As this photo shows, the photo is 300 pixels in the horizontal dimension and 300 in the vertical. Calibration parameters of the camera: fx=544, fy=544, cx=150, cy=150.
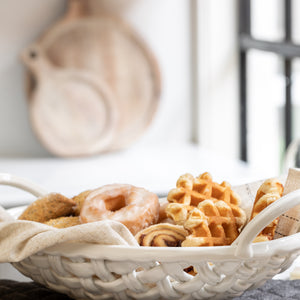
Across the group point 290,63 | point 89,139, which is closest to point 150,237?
point 290,63

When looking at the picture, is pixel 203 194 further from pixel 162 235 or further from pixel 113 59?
pixel 113 59

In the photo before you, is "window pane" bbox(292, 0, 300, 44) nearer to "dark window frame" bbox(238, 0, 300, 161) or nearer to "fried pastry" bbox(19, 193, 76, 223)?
"dark window frame" bbox(238, 0, 300, 161)

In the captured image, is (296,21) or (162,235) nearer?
(162,235)

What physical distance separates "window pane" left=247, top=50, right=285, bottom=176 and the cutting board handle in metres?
0.78

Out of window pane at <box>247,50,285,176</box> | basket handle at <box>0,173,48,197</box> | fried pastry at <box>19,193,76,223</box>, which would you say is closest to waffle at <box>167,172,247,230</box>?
fried pastry at <box>19,193,76,223</box>

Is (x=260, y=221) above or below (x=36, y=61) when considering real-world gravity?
below

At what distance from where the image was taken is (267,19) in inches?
77.1

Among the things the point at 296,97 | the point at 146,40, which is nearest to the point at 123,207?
the point at 296,97

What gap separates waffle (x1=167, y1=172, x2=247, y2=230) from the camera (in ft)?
1.73

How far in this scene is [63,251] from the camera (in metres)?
0.46

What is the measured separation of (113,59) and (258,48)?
534mm

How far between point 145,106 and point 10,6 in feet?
2.06

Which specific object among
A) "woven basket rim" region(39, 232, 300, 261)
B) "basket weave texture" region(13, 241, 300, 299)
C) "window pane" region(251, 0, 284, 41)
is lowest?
"basket weave texture" region(13, 241, 300, 299)

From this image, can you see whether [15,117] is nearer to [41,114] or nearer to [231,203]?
[41,114]
